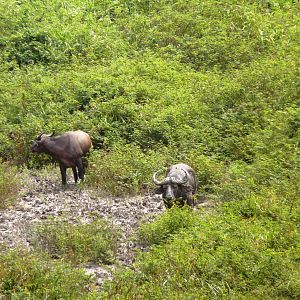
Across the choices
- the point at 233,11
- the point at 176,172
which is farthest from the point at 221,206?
the point at 233,11

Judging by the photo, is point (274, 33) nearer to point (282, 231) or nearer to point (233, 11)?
point (233, 11)

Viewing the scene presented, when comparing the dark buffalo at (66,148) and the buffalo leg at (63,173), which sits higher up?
the dark buffalo at (66,148)

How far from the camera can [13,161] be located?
16.0 m

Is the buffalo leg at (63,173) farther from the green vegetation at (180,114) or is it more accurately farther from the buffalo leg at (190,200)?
the buffalo leg at (190,200)

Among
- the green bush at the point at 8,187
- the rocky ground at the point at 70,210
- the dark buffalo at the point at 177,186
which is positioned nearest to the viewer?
the rocky ground at the point at 70,210

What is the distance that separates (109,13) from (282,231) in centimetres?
1472

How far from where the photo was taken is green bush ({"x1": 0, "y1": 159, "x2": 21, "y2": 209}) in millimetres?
13328

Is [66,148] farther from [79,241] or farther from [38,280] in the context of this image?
[38,280]

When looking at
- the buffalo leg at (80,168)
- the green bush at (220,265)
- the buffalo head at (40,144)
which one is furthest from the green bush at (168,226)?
the buffalo head at (40,144)

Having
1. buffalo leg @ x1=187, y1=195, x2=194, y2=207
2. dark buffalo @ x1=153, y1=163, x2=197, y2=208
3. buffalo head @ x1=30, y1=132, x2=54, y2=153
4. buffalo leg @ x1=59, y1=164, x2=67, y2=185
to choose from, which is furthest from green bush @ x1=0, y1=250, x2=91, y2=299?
buffalo head @ x1=30, y1=132, x2=54, y2=153

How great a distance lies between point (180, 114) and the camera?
54.0ft

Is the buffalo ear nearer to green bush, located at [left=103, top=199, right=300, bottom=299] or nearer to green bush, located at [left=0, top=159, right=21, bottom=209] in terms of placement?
green bush, located at [left=103, top=199, right=300, bottom=299]

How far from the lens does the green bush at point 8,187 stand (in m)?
13.3

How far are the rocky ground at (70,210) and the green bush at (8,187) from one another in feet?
0.45
